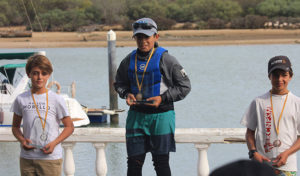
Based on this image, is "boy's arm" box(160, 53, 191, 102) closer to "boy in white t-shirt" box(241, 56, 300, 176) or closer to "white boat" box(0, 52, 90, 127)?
"boy in white t-shirt" box(241, 56, 300, 176)

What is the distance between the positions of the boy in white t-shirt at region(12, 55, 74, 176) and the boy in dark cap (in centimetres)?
49

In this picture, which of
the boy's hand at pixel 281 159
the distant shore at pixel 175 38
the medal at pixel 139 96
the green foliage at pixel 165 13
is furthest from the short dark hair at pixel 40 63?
the distant shore at pixel 175 38

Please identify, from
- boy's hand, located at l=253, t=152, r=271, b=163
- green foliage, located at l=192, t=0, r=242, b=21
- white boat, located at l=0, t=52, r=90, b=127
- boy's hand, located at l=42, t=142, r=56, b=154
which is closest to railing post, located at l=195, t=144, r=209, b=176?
boy's hand, located at l=253, t=152, r=271, b=163

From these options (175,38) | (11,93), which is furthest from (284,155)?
(175,38)

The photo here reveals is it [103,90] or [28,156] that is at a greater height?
[103,90]

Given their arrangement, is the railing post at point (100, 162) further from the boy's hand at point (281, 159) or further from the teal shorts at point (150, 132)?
the boy's hand at point (281, 159)

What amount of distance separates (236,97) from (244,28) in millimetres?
36867

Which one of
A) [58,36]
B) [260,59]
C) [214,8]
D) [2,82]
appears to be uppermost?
[214,8]

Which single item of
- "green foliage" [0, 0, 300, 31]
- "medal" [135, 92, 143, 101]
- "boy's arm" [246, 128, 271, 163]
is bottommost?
"boy's arm" [246, 128, 271, 163]

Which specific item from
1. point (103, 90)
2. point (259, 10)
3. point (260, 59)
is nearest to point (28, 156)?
point (103, 90)

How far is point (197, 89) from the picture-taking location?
36.0 meters

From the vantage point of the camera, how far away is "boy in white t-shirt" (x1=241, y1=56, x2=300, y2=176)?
13.0 ft

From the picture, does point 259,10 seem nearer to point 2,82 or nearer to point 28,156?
point 2,82

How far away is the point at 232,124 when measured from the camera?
2350 cm
